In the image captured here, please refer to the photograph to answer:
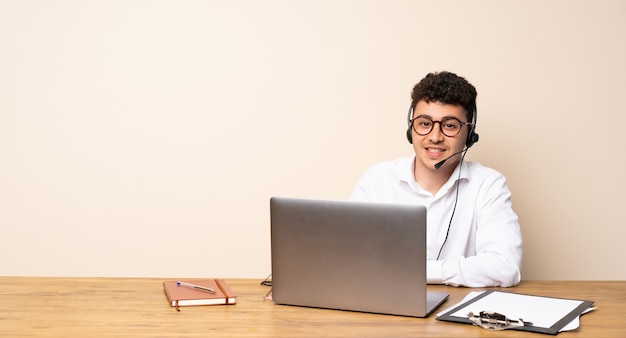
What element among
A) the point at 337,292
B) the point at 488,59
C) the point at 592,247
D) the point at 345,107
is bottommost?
the point at 592,247

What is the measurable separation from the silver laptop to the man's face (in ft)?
2.76

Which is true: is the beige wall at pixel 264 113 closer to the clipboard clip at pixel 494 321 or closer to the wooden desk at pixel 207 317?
the wooden desk at pixel 207 317

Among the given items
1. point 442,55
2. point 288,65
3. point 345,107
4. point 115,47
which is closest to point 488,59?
point 442,55

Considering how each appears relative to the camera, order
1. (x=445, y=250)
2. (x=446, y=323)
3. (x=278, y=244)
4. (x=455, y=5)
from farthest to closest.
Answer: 1. (x=455, y=5)
2. (x=445, y=250)
3. (x=278, y=244)
4. (x=446, y=323)

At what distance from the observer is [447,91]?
8.54 ft

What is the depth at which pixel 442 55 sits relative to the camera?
3.26 metres

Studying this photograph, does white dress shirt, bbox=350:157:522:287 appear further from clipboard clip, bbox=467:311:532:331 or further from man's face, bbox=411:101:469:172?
clipboard clip, bbox=467:311:532:331

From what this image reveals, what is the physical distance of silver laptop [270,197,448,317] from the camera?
5.76 feet

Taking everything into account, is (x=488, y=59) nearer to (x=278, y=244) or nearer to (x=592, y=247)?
(x=592, y=247)

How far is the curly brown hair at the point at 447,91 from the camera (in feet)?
8.54

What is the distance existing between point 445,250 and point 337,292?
3.27 ft

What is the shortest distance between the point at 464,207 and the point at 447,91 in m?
0.44

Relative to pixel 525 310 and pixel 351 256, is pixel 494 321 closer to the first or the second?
pixel 525 310

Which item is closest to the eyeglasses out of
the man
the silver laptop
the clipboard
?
the man
